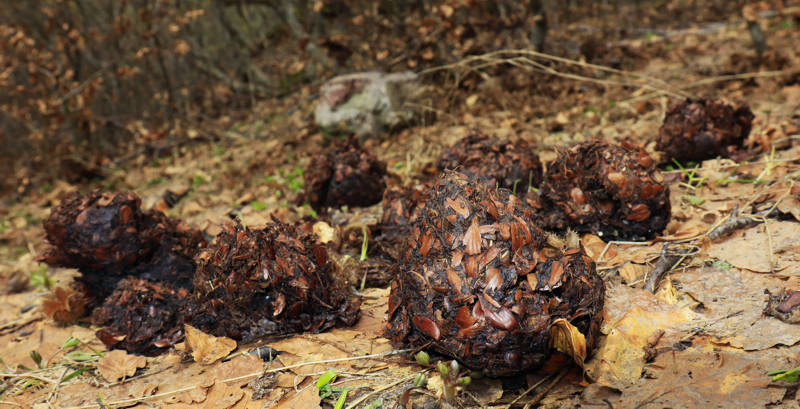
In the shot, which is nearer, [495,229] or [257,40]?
[495,229]

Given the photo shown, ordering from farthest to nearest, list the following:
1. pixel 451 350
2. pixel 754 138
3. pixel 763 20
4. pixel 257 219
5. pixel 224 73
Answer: pixel 224 73 → pixel 763 20 → pixel 257 219 → pixel 754 138 → pixel 451 350

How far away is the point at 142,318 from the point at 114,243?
22.8 inches

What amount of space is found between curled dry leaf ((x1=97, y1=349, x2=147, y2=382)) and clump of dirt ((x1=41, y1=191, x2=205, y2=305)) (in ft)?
1.95

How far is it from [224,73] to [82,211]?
29.0ft

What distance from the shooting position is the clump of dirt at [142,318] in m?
2.80

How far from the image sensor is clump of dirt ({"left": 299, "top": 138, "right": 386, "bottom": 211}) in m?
4.57

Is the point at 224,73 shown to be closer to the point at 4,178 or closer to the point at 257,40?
the point at 257,40

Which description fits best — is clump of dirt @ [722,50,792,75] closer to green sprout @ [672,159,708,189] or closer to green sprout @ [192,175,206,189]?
green sprout @ [672,159,708,189]

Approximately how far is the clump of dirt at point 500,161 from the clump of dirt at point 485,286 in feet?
4.91

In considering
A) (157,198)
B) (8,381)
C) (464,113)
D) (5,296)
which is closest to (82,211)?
(8,381)

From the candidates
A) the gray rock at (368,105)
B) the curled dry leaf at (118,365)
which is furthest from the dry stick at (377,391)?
the gray rock at (368,105)

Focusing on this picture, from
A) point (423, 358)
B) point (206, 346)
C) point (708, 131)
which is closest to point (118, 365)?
point (206, 346)

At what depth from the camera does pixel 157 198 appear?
6.20 meters

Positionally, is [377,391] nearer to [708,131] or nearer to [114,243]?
[114,243]
